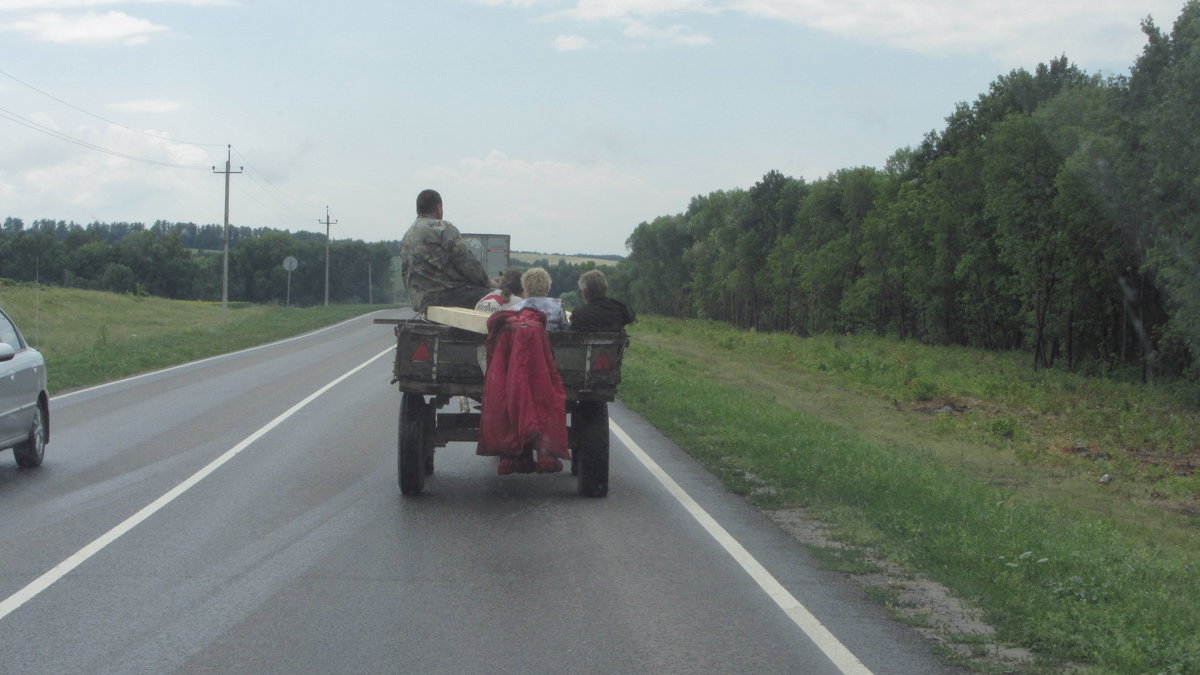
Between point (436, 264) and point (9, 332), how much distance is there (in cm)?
461

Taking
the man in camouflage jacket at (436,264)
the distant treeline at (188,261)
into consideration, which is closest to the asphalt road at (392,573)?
the man in camouflage jacket at (436,264)

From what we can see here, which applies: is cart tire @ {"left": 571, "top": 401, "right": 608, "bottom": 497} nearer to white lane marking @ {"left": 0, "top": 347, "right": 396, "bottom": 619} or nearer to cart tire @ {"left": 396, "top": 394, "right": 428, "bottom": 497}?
cart tire @ {"left": 396, "top": 394, "right": 428, "bottom": 497}

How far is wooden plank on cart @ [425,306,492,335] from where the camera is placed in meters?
9.05

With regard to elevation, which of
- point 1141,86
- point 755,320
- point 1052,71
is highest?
point 1052,71

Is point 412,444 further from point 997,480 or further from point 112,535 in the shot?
point 997,480

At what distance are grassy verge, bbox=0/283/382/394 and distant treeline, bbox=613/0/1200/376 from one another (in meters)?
26.3

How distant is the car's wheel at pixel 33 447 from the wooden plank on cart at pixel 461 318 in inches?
160

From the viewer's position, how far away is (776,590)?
6641 mm

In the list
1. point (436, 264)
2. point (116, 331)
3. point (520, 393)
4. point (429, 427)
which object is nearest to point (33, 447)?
point (429, 427)

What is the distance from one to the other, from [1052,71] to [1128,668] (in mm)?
53236

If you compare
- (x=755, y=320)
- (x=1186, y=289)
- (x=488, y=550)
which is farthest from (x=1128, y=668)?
(x=755, y=320)

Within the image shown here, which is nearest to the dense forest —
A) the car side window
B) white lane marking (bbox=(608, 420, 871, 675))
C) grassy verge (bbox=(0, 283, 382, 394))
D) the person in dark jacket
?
grassy verge (bbox=(0, 283, 382, 394))

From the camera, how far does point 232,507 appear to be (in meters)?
9.05

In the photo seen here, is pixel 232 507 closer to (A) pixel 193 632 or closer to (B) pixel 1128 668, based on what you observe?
(A) pixel 193 632
